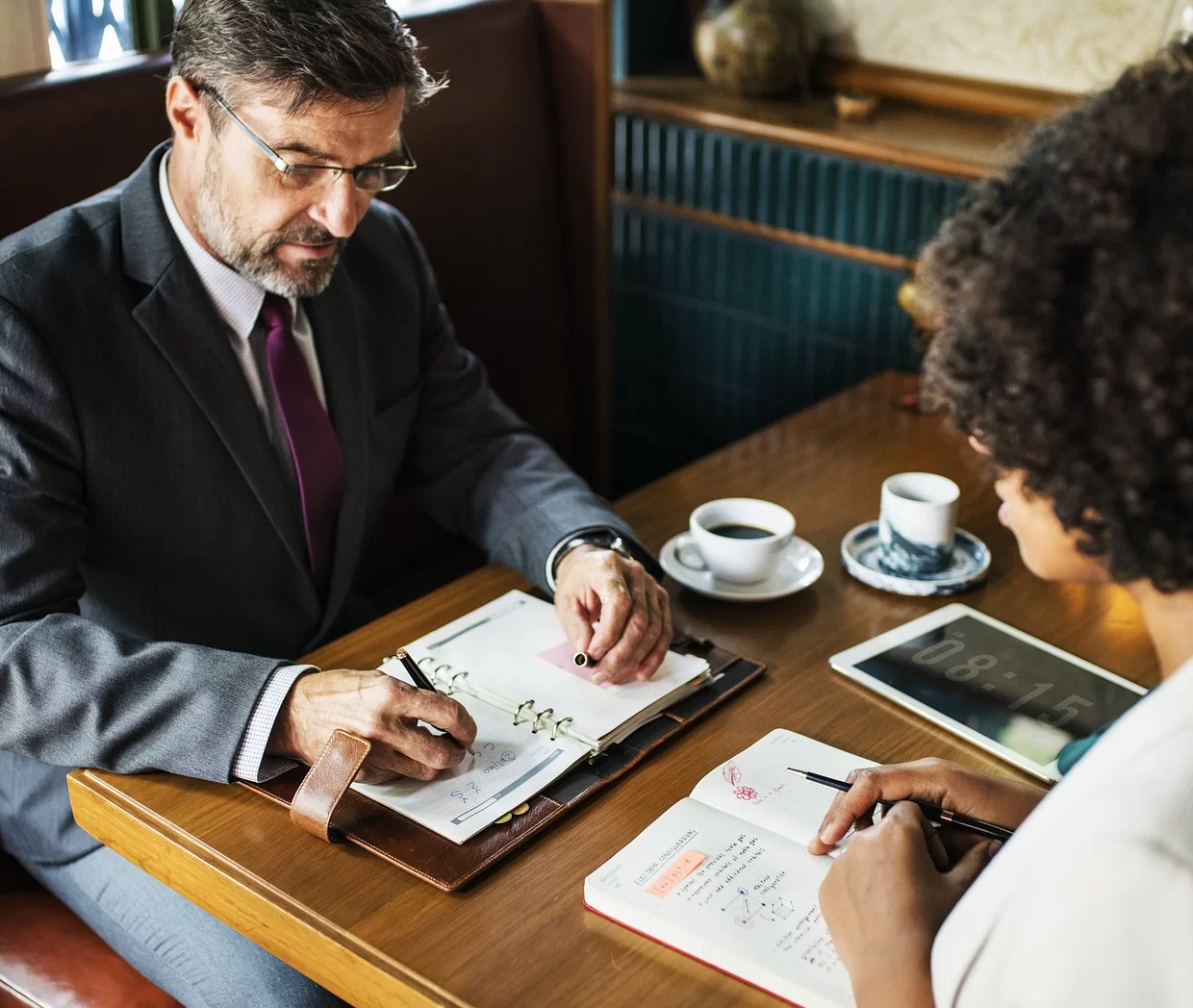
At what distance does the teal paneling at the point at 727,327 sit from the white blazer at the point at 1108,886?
1.74 metres

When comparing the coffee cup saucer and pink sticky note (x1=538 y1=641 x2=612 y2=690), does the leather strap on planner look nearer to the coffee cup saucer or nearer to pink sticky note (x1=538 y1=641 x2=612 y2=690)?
pink sticky note (x1=538 y1=641 x2=612 y2=690)

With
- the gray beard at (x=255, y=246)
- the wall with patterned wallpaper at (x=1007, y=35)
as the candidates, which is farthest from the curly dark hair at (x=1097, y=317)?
the wall with patterned wallpaper at (x=1007, y=35)

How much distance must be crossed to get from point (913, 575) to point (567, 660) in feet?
1.42

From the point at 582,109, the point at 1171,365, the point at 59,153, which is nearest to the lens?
the point at 1171,365

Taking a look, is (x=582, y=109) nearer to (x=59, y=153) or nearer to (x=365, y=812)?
(x=59, y=153)

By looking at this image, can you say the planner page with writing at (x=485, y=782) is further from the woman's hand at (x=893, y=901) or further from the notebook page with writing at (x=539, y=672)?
the woman's hand at (x=893, y=901)

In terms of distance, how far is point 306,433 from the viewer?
1584 millimetres

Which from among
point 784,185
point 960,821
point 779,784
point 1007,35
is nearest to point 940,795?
point 960,821

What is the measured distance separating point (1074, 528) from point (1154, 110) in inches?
9.9

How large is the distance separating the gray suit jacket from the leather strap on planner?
0.33 feet

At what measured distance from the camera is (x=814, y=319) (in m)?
2.66

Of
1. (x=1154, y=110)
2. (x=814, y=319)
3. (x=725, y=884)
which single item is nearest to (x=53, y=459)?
(x=725, y=884)

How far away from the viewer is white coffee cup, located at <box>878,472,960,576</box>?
1525 millimetres

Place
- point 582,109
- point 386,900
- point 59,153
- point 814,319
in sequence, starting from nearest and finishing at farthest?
point 386,900 → point 59,153 → point 582,109 → point 814,319
